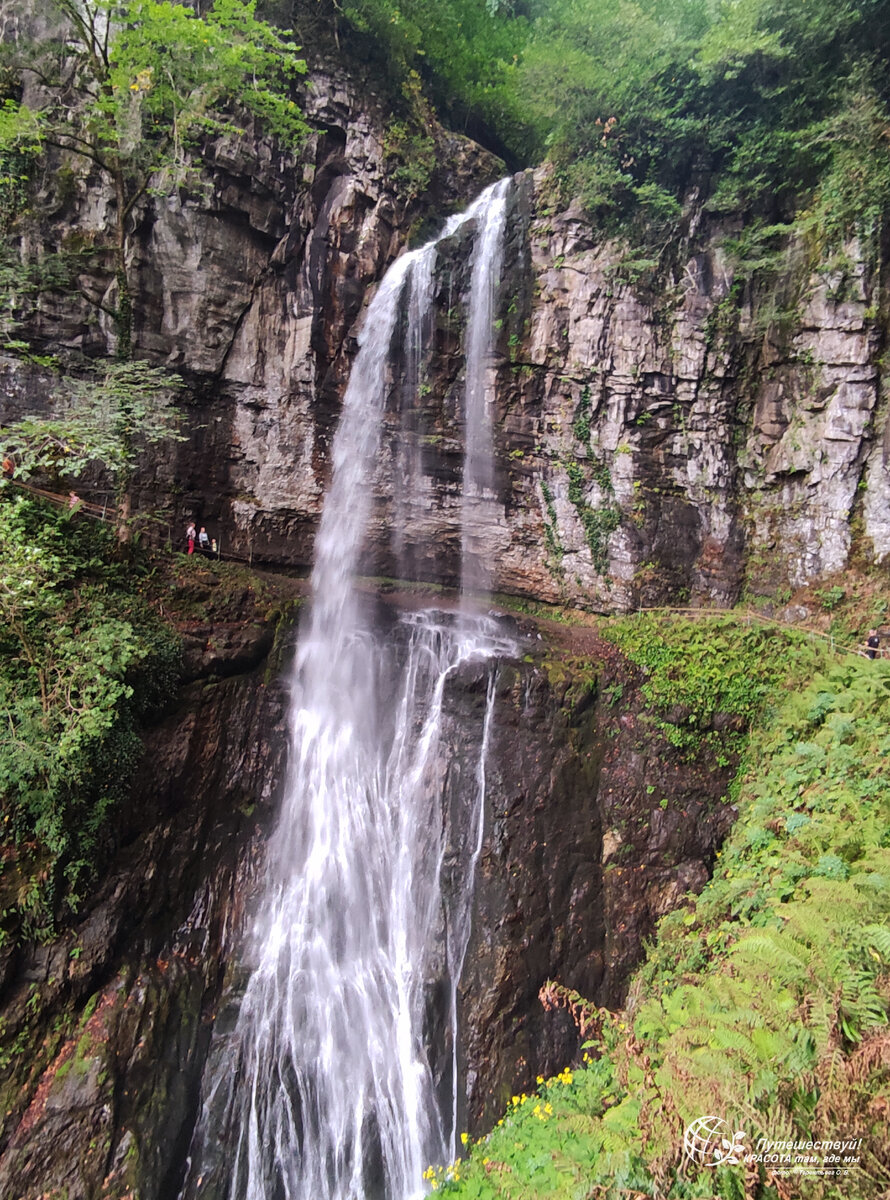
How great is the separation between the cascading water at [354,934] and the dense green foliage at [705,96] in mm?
10218

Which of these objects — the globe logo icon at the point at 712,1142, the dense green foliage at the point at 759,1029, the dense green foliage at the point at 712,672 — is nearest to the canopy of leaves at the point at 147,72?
the dense green foliage at the point at 712,672

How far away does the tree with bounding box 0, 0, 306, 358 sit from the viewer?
825cm

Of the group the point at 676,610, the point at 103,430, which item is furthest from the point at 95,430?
the point at 676,610

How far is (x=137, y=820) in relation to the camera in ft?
23.8

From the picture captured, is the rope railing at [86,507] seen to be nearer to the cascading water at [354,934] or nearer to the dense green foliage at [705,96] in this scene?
the cascading water at [354,934]

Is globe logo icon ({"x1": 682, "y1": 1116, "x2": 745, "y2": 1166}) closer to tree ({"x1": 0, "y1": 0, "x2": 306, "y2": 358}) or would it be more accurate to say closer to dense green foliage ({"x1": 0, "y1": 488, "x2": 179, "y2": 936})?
dense green foliage ({"x1": 0, "y1": 488, "x2": 179, "y2": 936})

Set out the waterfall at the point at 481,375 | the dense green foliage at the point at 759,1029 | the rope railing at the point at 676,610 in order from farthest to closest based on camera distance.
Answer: the waterfall at the point at 481,375 < the rope railing at the point at 676,610 < the dense green foliage at the point at 759,1029

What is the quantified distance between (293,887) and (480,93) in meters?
19.1

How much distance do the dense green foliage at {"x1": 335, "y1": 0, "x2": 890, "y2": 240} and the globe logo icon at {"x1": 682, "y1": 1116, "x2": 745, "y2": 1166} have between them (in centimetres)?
1362

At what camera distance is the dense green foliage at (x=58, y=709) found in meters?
6.07

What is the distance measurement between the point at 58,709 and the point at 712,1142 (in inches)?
273

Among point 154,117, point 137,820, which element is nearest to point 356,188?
point 154,117

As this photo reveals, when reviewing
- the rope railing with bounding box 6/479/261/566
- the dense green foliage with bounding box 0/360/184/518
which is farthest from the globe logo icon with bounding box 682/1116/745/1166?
the rope railing with bounding box 6/479/261/566

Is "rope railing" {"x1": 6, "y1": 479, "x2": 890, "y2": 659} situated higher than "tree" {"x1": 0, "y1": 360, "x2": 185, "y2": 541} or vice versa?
"tree" {"x1": 0, "y1": 360, "x2": 185, "y2": 541}
